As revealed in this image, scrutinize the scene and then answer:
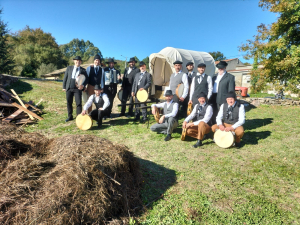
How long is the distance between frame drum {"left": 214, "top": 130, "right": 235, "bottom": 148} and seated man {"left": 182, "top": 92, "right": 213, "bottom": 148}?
0.34 meters

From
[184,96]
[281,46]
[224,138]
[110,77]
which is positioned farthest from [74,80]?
[281,46]

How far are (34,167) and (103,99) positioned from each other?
12.8ft

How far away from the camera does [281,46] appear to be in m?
8.04

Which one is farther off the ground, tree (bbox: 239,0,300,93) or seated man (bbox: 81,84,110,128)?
tree (bbox: 239,0,300,93)

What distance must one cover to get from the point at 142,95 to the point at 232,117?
9.76ft

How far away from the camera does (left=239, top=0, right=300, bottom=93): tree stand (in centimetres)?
768

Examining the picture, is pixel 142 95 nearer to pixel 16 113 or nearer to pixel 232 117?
pixel 232 117

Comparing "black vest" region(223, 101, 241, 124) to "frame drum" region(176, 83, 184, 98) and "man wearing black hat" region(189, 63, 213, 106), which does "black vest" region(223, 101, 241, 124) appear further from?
"frame drum" region(176, 83, 184, 98)

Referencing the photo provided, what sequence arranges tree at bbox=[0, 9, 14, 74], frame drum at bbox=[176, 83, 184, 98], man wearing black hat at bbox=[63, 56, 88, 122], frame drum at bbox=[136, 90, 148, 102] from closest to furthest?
1. frame drum at bbox=[176, 83, 184, 98]
2. man wearing black hat at bbox=[63, 56, 88, 122]
3. frame drum at bbox=[136, 90, 148, 102]
4. tree at bbox=[0, 9, 14, 74]

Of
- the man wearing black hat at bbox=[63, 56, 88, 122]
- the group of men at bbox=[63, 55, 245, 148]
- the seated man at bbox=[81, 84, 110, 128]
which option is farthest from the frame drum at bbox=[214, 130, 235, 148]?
the man wearing black hat at bbox=[63, 56, 88, 122]

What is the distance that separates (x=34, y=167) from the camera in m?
2.16

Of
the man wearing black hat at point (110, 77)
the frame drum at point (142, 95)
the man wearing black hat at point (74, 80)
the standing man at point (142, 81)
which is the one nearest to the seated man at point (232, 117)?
the frame drum at point (142, 95)

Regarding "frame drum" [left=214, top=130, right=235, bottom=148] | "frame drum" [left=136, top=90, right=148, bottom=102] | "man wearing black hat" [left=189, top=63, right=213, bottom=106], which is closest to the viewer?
"frame drum" [left=214, top=130, right=235, bottom=148]

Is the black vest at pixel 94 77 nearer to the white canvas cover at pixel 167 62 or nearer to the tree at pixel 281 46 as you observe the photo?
the white canvas cover at pixel 167 62
